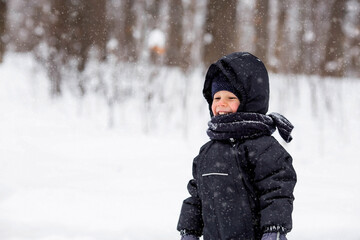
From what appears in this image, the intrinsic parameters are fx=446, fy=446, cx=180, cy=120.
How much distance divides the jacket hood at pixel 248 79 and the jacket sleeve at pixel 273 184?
0.17m

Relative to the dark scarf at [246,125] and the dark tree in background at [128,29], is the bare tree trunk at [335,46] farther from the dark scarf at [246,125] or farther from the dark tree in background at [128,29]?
the dark scarf at [246,125]

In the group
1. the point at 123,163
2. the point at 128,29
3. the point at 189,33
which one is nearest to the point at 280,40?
the point at 189,33

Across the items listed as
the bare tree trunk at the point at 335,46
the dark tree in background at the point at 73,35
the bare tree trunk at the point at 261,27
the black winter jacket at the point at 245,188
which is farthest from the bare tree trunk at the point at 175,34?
the black winter jacket at the point at 245,188

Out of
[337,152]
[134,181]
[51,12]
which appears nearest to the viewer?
[134,181]

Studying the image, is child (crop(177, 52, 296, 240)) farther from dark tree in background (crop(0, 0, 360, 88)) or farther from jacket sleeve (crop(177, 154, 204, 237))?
dark tree in background (crop(0, 0, 360, 88))

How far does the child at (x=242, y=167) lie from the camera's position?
1.79 metres

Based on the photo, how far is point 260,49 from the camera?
6898 mm

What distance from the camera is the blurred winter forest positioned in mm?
7508

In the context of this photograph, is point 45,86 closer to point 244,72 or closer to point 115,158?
point 115,158

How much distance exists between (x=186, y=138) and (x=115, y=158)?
152cm

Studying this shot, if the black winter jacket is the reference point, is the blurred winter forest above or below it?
above

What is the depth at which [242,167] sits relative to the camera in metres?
1.88

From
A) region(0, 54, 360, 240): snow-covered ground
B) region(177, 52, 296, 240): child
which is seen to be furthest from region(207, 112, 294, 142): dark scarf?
region(0, 54, 360, 240): snow-covered ground

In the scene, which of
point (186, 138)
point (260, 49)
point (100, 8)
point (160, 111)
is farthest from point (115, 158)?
point (100, 8)
